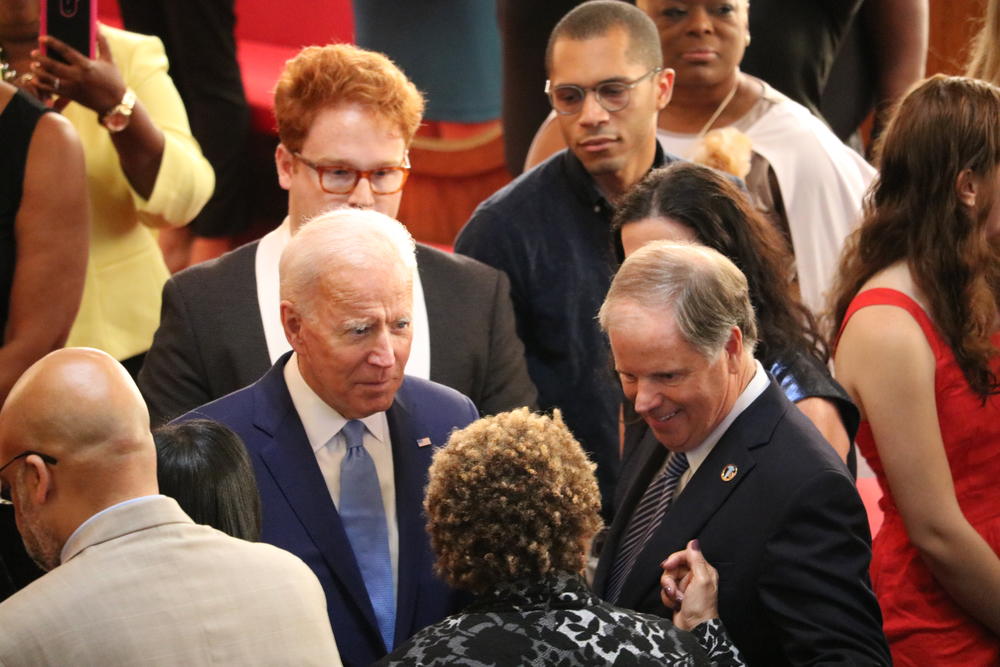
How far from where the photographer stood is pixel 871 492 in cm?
398

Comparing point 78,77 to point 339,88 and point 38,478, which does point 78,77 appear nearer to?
point 339,88

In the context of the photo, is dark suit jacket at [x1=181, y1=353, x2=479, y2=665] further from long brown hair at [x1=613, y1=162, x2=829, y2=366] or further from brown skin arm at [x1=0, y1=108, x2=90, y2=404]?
brown skin arm at [x1=0, y1=108, x2=90, y2=404]

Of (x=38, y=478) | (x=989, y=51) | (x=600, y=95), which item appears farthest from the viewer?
(x=989, y=51)

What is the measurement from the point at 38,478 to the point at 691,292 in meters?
1.13

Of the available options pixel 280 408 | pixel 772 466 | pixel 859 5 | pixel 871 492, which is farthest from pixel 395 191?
pixel 859 5

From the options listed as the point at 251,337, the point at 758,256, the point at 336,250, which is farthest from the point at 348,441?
the point at 758,256

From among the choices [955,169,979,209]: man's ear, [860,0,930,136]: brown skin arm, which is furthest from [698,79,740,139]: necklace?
[955,169,979,209]: man's ear

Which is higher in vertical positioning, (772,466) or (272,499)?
(772,466)

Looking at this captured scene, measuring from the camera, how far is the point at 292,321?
2.58 m

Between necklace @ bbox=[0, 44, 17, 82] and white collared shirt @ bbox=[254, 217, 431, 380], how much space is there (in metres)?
1.02

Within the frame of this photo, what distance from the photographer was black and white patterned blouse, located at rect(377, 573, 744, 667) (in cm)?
200

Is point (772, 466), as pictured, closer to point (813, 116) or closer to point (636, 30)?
point (636, 30)

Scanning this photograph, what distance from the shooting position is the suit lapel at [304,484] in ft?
8.12

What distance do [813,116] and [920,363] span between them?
6.55ft
